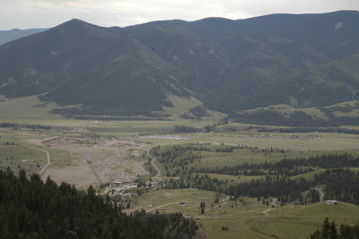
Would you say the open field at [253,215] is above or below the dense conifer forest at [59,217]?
below

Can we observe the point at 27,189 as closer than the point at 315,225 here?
Yes

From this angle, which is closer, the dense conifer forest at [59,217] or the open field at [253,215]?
the dense conifer forest at [59,217]

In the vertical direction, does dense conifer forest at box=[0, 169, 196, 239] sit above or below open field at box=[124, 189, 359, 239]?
above

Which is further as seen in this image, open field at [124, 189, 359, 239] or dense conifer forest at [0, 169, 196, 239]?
open field at [124, 189, 359, 239]

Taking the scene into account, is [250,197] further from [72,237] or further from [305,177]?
[72,237]

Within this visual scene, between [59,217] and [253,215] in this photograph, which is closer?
[59,217]

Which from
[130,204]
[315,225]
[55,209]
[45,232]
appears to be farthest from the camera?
[130,204]

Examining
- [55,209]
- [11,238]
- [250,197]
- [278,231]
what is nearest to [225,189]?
[250,197]

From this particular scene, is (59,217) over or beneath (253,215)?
over
